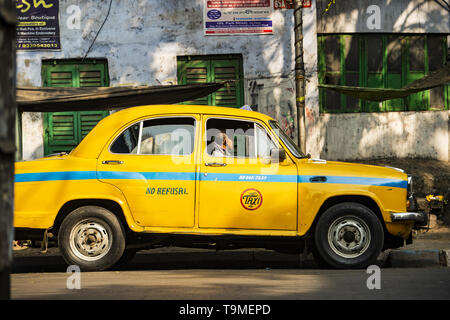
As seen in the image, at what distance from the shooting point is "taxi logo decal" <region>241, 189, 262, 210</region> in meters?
7.48

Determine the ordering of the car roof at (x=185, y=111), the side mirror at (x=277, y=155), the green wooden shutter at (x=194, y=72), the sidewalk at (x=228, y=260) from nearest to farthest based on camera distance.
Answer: the side mirror at (x=277, y=155) → the car roof at (x=185, y=111) → the sidewalk at (x=228, y=260) → the green wooden shutter at (x=194, y=72)

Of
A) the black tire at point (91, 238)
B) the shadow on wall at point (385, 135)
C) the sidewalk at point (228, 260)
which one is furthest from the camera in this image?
the shadow on wall at point (385, 135)

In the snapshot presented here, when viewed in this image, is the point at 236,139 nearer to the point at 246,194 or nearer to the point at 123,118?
the point at 246,194

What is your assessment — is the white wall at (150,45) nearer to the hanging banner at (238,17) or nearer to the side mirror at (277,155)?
the hanging banner at (238,17)

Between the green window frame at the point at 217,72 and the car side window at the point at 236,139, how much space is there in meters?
7.92

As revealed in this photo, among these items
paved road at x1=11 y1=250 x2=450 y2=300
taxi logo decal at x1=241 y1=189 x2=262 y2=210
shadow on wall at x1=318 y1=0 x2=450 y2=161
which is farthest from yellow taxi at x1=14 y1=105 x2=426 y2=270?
shadow on wall at x1=318 y1=0 x2=450 y2=161

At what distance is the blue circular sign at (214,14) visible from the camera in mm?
15484

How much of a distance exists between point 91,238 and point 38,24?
900cm

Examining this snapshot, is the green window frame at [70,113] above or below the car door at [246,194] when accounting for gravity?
above

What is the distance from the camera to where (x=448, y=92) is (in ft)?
54.9

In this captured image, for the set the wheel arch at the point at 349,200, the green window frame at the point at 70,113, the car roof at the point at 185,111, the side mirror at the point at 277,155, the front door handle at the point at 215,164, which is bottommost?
the wheel arch at the point at 349,200

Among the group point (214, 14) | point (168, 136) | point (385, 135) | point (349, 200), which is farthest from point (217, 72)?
point (349, 200)

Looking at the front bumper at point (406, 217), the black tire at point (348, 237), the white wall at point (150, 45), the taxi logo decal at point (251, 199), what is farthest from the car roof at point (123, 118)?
the white wall at point (150, 45)

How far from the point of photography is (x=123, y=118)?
784 cm
